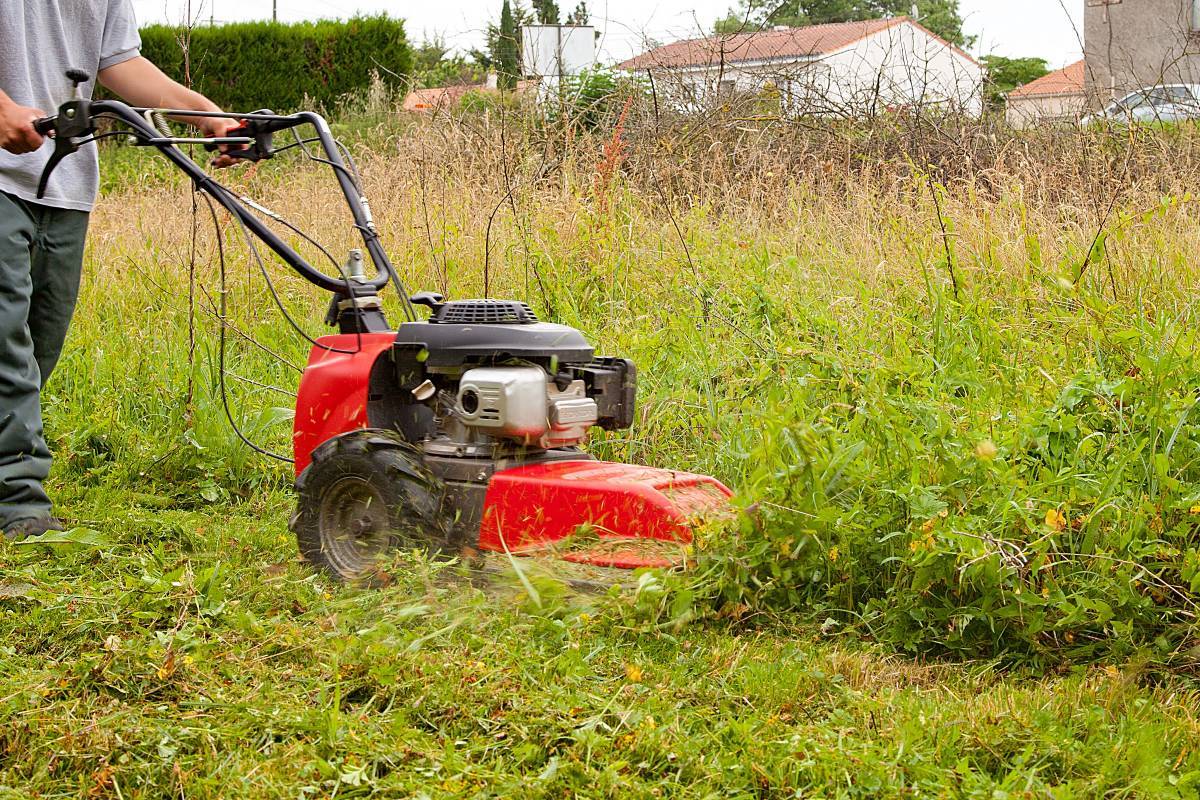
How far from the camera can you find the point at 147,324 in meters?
5.48

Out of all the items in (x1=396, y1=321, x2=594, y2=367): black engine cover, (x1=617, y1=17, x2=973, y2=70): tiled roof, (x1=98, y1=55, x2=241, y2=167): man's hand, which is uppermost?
(x1=617, y1=17, x2=973, y2=70): tiled roof

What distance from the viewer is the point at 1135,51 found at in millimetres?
10953

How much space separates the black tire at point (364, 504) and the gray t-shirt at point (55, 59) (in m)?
1.18

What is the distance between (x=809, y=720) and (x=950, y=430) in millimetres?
779

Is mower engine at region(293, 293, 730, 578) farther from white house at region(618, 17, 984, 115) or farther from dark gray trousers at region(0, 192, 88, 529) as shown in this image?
white house at region(618, 17, 984, 115)

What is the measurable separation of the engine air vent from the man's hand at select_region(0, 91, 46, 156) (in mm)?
1173

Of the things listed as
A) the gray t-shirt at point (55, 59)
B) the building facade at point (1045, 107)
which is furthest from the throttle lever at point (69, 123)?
the building facade at point (1045, 107)

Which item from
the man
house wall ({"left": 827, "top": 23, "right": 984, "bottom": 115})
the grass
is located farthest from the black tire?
house wall ({"left": 827, "top": 23, "right": 984, "bottom": 115})

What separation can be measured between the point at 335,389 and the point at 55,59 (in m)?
1.33

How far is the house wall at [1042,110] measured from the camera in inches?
274

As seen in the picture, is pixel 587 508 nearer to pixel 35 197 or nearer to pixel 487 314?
pixel 487 314

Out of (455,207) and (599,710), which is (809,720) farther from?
(455,207)

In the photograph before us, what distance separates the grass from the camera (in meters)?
1.90

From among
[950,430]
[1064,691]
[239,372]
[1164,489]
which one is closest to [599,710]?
[1064,691]
